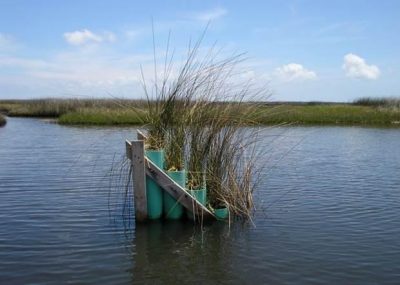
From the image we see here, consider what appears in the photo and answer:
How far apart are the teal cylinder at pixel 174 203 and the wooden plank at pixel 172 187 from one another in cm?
16

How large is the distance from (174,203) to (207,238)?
3.29 ft

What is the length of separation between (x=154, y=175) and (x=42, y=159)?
11495 mm

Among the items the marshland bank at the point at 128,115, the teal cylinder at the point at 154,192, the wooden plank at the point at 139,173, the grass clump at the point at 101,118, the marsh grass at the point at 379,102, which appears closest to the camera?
the wooden plank at the point at 139,173

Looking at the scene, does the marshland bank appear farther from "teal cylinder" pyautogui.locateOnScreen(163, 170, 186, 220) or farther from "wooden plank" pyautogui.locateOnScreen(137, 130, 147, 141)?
"teal cylinder" pyautogui.locateOnScreen(163, 170, 186, 220)

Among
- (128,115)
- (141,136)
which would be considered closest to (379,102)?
(128,115)

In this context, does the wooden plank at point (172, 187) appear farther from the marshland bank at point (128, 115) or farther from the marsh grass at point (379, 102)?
the marsh grass at point (379, 102)

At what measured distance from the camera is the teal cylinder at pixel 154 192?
8.70 metres

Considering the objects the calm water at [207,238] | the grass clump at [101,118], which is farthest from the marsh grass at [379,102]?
the calm water at [207,238]

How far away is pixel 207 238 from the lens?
8.27 m

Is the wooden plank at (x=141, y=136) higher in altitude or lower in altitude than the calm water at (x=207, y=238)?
higher

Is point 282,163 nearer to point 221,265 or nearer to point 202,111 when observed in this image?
point 202,111

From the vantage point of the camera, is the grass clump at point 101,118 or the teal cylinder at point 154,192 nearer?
the teal cylinder at point 154,192

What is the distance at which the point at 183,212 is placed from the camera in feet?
30.0

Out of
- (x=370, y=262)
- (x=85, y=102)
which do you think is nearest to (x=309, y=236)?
(x=370, y=262)
